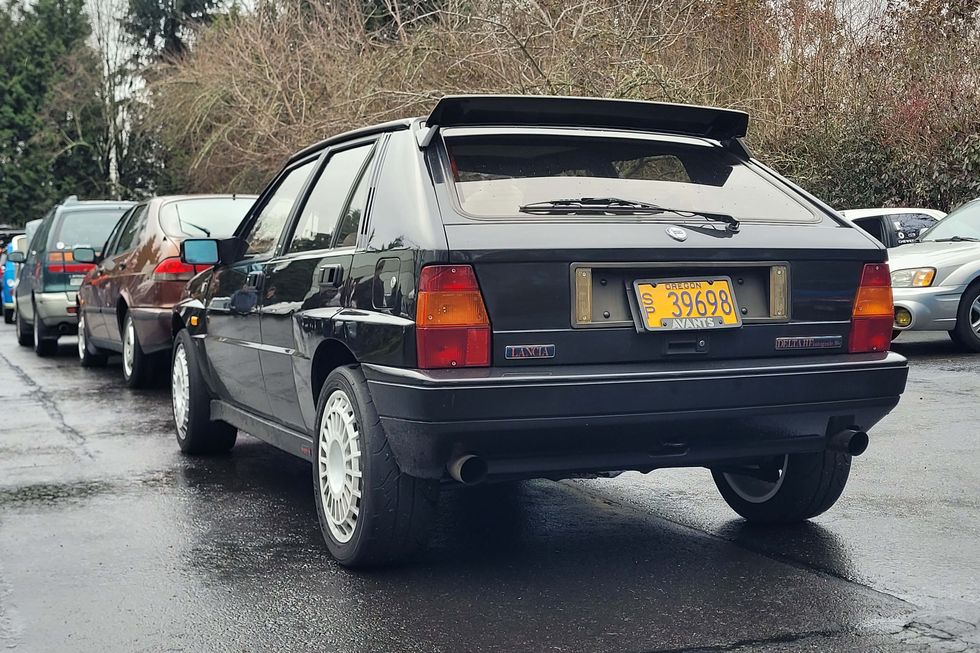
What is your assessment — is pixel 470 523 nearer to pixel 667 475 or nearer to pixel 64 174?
pixel 667 475

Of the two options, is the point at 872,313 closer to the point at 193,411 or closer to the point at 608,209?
the point at 608,209

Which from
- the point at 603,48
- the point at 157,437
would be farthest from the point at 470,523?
the point at 603,48

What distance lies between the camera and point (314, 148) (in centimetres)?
574

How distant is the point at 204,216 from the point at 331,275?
19.2ft

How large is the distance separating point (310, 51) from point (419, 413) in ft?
69.3

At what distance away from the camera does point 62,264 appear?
13.9m

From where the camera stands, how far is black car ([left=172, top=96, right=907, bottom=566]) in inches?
158

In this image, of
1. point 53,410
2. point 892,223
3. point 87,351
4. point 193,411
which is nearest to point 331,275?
point 193,411

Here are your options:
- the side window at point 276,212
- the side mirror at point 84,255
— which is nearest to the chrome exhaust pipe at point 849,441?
the side window at point 276,212

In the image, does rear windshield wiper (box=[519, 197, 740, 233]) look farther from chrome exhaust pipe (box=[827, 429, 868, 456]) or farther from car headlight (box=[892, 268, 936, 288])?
car headlight (box=[892, 268, 936, 288])

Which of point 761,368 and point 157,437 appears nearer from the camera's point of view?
point 761,368

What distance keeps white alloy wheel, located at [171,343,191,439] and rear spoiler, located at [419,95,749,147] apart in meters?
2.95

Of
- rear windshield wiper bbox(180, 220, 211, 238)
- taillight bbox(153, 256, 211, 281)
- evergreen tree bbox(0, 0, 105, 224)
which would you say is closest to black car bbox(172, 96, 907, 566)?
taillight bbox(153, 256, 211, 281)

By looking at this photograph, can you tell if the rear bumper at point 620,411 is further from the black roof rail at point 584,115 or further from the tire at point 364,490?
the black roof rail at point 584,115
